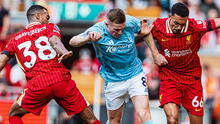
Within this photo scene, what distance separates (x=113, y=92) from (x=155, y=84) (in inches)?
228

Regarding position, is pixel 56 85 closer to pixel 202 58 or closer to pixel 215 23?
pixel 215 23

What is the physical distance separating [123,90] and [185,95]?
1.28 meters

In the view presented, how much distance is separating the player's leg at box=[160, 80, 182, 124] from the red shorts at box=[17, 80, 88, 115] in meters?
1.56

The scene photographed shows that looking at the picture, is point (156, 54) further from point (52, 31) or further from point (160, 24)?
point (52, 31)

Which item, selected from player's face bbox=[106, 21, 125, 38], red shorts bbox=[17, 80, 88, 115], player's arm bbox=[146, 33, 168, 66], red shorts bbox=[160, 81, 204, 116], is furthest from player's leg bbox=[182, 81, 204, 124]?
red shorts bbox=[17, 80, 88, 115]

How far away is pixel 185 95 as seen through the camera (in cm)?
1318

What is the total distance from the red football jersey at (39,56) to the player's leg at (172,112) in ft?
6.68

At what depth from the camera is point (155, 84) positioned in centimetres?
1844

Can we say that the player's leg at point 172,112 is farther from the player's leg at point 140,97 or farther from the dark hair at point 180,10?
the dark hair at point 180,10

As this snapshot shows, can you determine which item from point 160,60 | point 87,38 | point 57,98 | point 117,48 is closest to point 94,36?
point 87,38

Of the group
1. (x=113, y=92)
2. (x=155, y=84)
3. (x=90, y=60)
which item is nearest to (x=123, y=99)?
(x=113, y=92)

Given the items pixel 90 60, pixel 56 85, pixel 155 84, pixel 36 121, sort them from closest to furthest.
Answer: pixel 56 85 → pixel 36 121 → pixel 155 84 → pixel 90 60

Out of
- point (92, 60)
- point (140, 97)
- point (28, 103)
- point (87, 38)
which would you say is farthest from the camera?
point (92, 60)

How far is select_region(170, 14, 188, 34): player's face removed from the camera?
1247cm
